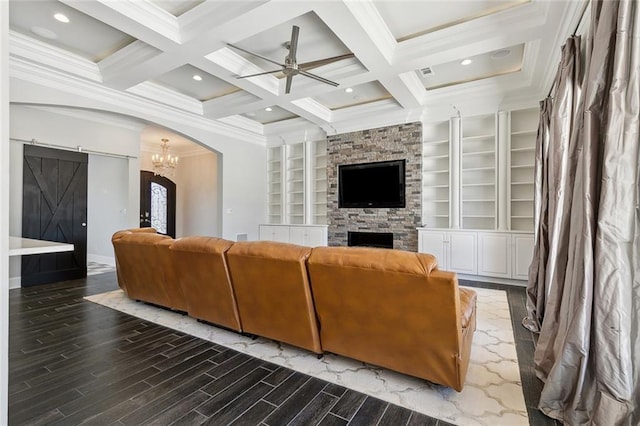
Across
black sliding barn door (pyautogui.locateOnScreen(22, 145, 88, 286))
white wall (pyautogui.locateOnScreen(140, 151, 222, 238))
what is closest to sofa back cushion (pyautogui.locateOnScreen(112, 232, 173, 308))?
black sliding barn door (pyautogui.locateOnScreen(22, 145, 88, 286))

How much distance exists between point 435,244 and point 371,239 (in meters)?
1.28

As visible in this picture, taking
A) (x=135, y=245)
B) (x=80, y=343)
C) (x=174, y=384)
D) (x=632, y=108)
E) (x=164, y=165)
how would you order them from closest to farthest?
(x=632, y=108)
(x=174, y=384)
(x=80, y=343)
(x=135, y=245)
(x=164, y=165)

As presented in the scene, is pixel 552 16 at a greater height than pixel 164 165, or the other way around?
pixel 552 16

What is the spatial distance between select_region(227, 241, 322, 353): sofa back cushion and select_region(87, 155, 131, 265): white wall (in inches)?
204

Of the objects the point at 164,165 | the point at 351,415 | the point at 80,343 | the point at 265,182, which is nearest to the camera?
the point at 351,415

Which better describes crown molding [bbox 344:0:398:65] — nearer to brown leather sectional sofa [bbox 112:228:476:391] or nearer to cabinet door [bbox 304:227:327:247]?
brown leather sectional sofa [bbox 112:228:476:391]

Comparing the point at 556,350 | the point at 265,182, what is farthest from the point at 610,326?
the point at 265,182

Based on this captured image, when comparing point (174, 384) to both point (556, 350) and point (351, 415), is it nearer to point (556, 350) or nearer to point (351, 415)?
point (351, 415)

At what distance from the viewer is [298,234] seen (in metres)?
6.93

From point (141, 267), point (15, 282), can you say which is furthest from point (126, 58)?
point (15, 282)

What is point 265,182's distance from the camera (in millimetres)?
7699

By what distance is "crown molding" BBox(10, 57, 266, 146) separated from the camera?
383 centimetres

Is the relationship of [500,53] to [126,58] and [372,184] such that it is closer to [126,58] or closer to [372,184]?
[372,184]

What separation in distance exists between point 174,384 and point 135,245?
186 cm
